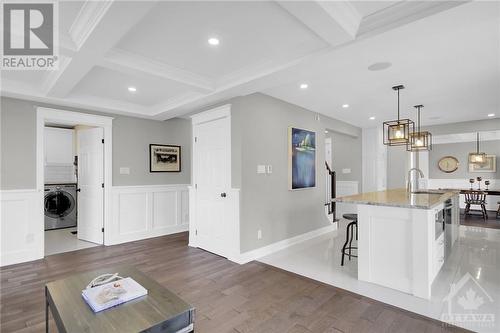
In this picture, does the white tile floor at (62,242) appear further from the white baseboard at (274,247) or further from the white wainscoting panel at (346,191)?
the white wainscoting panel at (346,191)

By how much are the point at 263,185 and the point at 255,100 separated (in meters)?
1.29

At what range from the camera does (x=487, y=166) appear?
283 inches

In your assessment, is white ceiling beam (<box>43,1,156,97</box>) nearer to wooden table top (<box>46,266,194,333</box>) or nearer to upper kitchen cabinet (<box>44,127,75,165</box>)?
wooden table top (<box>46,266,194,333</box>)

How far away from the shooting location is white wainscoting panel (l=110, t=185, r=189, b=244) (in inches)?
185

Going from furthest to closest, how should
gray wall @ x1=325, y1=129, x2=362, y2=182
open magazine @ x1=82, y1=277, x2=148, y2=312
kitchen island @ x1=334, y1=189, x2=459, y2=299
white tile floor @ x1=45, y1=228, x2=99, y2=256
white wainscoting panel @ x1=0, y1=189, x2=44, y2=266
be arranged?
1. gray wall @ x1=325, y1=129, x2=362, y2=182
2. white tile floor @ x1=45, y1=228, x2=99, y2=256
3. white wainscoting panel @ x1=0, y1=189, x2=44, y2=266
4. kitchen island @ x1=334, y1=189, x2=459, y2=299
5. open magazine @ x1=82, y1=277, x2=148, y2=312

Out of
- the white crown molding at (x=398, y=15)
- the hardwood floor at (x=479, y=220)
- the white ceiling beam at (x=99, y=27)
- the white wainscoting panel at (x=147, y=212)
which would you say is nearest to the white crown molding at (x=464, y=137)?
the hardwood floor at (x=479, y=220)

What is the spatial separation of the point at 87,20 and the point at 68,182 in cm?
546

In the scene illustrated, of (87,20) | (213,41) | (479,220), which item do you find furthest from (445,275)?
(479,220)

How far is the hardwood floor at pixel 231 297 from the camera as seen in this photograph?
7.16ft

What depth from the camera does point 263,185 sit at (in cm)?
400

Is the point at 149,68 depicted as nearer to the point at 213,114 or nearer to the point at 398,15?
the point at 213,114

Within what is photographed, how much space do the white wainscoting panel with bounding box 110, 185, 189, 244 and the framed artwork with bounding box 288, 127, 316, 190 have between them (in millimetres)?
2515

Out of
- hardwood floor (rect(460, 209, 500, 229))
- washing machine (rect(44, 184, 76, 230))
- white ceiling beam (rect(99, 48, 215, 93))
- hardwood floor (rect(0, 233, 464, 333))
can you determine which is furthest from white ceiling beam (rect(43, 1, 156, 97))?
hardwood floor (rect(460, 209, 500, 229))

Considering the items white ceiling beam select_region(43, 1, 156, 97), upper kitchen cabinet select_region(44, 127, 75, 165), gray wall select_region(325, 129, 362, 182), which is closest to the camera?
white ceiling beam select_region(43, 1, 156, 97)
